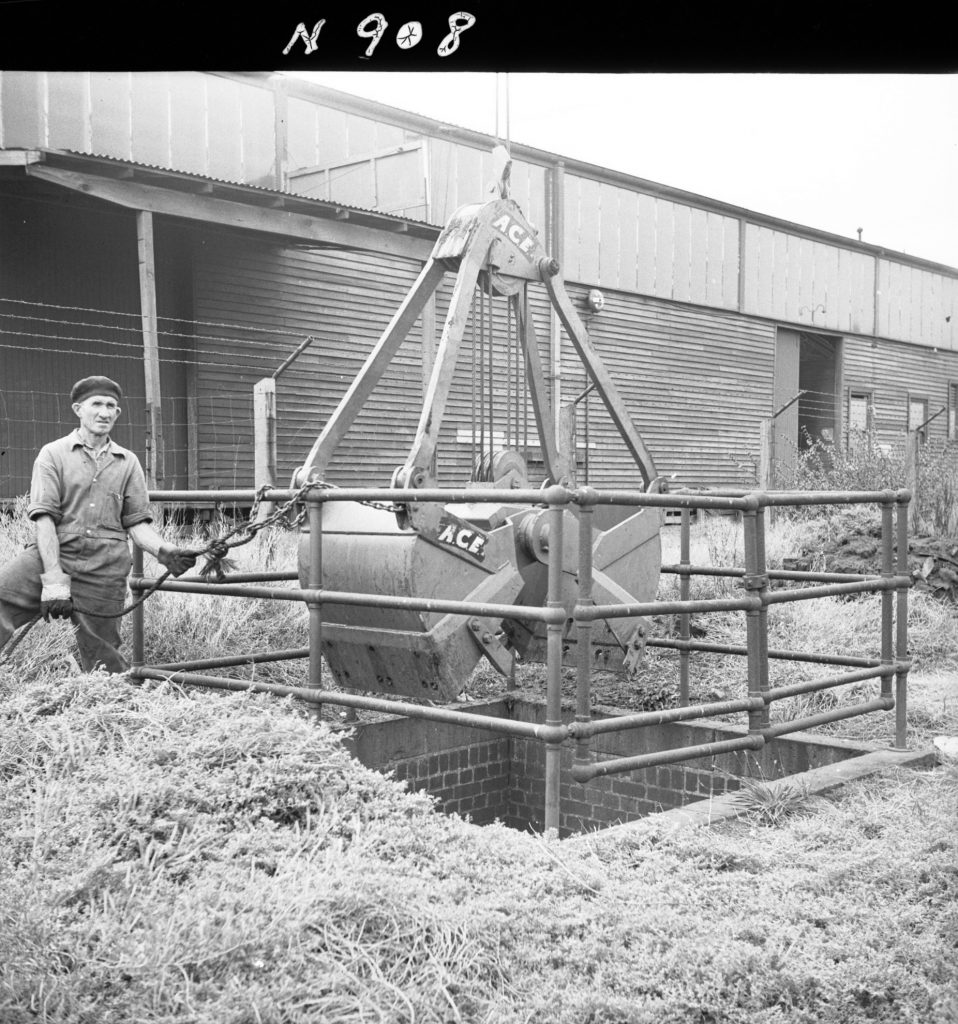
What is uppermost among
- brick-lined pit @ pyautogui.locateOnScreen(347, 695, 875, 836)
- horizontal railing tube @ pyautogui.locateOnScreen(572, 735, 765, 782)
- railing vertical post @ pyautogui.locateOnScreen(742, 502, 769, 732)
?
railing vertical post @ pyautogui.locateOnScreen(742, 502, 769, 732)

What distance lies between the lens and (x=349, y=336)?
17438 millimetres

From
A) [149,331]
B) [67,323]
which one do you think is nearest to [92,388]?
[149,331]

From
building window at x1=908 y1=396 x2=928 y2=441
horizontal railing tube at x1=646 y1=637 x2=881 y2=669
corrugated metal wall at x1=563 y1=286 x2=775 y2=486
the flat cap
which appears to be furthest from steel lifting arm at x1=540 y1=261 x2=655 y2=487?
building window at x1=908 y1=396 x2=928 y2=441

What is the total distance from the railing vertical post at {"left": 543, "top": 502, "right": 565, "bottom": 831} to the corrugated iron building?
18.3 ft

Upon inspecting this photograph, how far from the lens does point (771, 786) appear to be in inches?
197

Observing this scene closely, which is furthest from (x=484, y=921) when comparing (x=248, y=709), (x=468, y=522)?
(x=468, y=522)

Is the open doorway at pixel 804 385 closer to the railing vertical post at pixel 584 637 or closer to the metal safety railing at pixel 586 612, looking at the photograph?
the metal safety railing at pixel 586 612

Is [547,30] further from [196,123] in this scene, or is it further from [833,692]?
Result: [196,123]

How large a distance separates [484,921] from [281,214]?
37.8 feet

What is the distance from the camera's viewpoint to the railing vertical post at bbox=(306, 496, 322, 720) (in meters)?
5.29

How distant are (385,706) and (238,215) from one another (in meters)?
9.49

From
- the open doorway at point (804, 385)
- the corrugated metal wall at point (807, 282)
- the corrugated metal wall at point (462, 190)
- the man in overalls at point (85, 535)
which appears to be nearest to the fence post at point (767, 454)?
the corrugated metal wall at point (462, 190)

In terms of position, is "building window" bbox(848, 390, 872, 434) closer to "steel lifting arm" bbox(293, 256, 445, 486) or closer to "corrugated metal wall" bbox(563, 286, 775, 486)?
"corrugated metal wall" bbox(563, 286, 775, 486)

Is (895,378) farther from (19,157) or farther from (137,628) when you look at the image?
(137,628)
